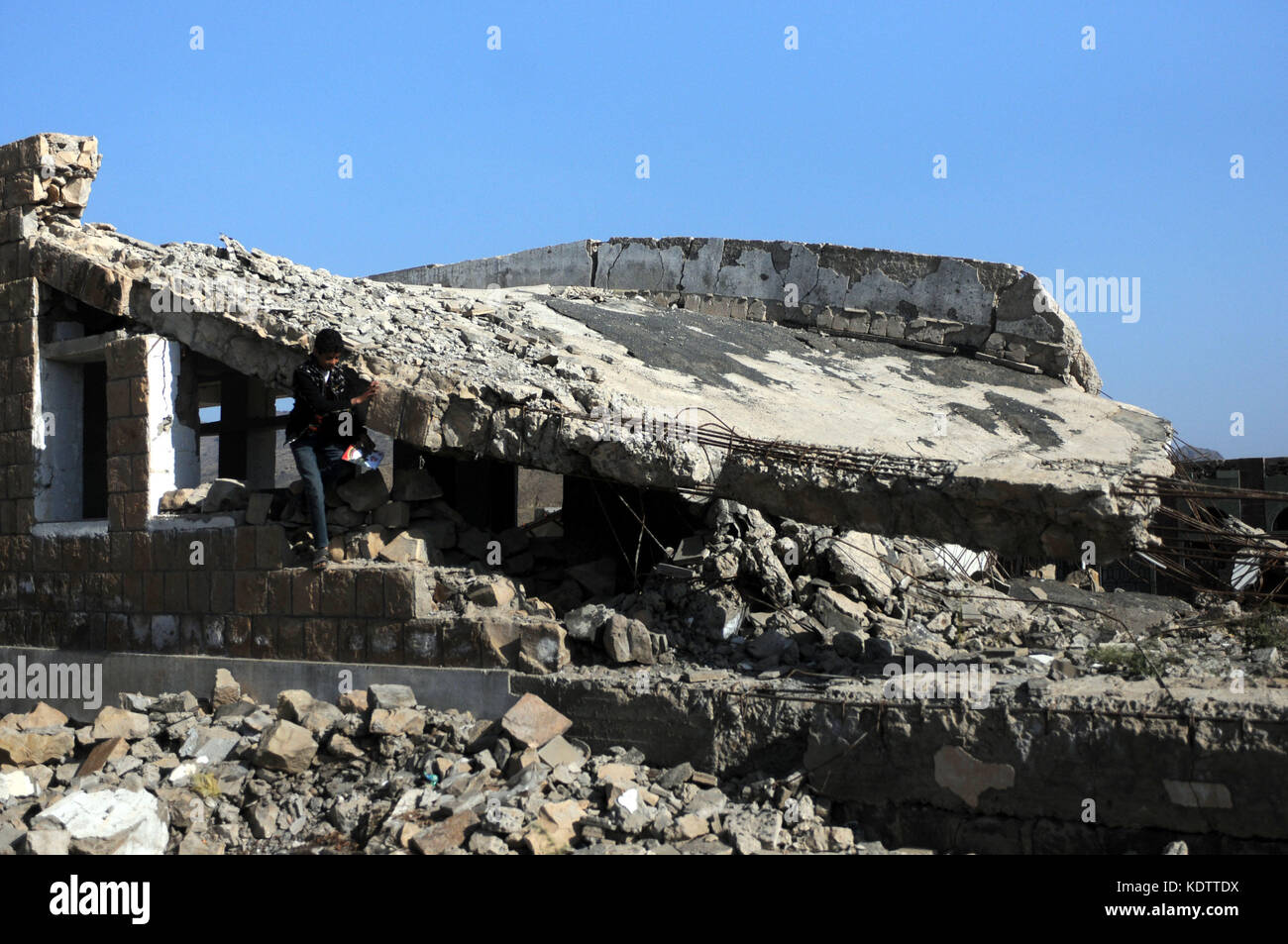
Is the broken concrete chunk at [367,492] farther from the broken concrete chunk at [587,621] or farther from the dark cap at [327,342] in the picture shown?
the broken concrete chunk at [587,621]

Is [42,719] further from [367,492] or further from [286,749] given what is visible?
[367,492]

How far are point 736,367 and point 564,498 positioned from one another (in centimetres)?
209

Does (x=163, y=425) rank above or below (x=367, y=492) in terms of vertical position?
above

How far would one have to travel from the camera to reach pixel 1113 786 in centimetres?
465

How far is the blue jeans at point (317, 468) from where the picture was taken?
6574 mm

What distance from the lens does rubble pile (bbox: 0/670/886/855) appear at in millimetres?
4973

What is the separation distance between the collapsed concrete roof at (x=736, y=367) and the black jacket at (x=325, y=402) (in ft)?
0.47

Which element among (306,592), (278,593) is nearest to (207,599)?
(278,593)

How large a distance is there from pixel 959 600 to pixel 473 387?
3.68 meters

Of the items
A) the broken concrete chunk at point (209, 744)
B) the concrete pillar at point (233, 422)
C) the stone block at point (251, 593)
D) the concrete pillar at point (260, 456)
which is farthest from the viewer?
the concrete pillar at point (233, 422)

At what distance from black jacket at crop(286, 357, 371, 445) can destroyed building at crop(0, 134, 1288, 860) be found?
0.20 meters

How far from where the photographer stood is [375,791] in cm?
566

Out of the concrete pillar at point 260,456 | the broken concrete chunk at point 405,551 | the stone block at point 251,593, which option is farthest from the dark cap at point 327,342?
the concrete pillar at point 260,456

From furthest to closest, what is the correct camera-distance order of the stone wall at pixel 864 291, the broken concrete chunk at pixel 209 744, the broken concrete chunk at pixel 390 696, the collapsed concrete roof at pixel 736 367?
1. the stone wall at pixel 864 291
2. the broken concrete chunk at pixel 209 744
3. the broken concrete chunk at pixel 390 696
4. the collapsed concrete roof at pixel 736 367
